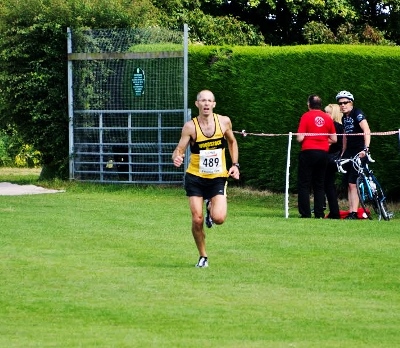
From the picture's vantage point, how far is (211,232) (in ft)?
56.4

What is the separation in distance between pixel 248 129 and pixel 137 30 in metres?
3.53

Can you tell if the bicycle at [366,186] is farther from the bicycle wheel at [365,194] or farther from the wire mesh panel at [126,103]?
the wire mesh panel at [126,103]

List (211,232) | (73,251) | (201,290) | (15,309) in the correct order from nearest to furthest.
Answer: (15,309), (201,290), (73,251), (211,232)

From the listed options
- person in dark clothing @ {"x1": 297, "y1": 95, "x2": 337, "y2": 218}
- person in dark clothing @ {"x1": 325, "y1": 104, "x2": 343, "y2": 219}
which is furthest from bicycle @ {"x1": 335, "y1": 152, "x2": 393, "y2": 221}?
person in dark clothing @ {"x1": 325, "y1": 104, "x2": 343, "y2": 219}

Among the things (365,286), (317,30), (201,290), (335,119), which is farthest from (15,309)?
(317,30)

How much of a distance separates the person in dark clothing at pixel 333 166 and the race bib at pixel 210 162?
6709 millimetres

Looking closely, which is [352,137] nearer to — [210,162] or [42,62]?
[210,162]

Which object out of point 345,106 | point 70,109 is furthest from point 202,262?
point 70,109

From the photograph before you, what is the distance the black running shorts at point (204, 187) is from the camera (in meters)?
13.6

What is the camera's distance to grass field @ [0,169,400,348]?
935 cm

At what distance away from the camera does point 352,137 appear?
19734 mm

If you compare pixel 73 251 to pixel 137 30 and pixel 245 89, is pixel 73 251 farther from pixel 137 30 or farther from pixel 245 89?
pixel 137 30

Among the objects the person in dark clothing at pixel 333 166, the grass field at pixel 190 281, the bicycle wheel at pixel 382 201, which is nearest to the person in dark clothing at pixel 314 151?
the person in dark clothing at pixel 333 166

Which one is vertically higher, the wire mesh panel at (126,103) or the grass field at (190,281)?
the wire mesh panel at (126,103)
